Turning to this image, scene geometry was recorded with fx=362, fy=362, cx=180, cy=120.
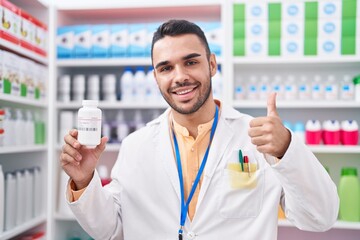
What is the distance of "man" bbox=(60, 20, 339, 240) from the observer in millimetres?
1524

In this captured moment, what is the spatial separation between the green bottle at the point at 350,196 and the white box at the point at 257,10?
4.04ft

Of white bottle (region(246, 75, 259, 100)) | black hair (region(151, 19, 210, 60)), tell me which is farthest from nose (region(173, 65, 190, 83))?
white bottle (region(246, 75, 259, 100))

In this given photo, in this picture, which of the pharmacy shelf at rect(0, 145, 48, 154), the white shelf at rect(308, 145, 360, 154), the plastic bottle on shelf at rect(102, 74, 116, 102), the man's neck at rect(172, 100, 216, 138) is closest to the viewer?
the man's neck at rect(172, 100, 216, 138)

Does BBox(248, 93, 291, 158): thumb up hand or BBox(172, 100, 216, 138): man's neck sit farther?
BBox(172, 100, 216, 138): man's neck

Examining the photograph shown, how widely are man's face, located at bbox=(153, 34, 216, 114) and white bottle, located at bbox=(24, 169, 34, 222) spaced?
1409 millimetres

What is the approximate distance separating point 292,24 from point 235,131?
4.13 feet

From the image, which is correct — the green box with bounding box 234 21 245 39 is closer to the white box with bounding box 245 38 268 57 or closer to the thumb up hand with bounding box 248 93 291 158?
the white box with bounding box 245 38 268 57

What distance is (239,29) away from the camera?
2.61 meters

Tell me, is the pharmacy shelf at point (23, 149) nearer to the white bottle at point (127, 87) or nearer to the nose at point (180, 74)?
the white bottle at point (127, 87)

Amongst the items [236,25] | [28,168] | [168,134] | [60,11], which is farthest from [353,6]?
[28,168]

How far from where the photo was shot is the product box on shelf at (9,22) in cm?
216

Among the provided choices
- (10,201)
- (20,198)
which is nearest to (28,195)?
(20,198)

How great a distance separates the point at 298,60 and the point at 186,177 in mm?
1399

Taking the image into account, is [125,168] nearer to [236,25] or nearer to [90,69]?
[236,25]
